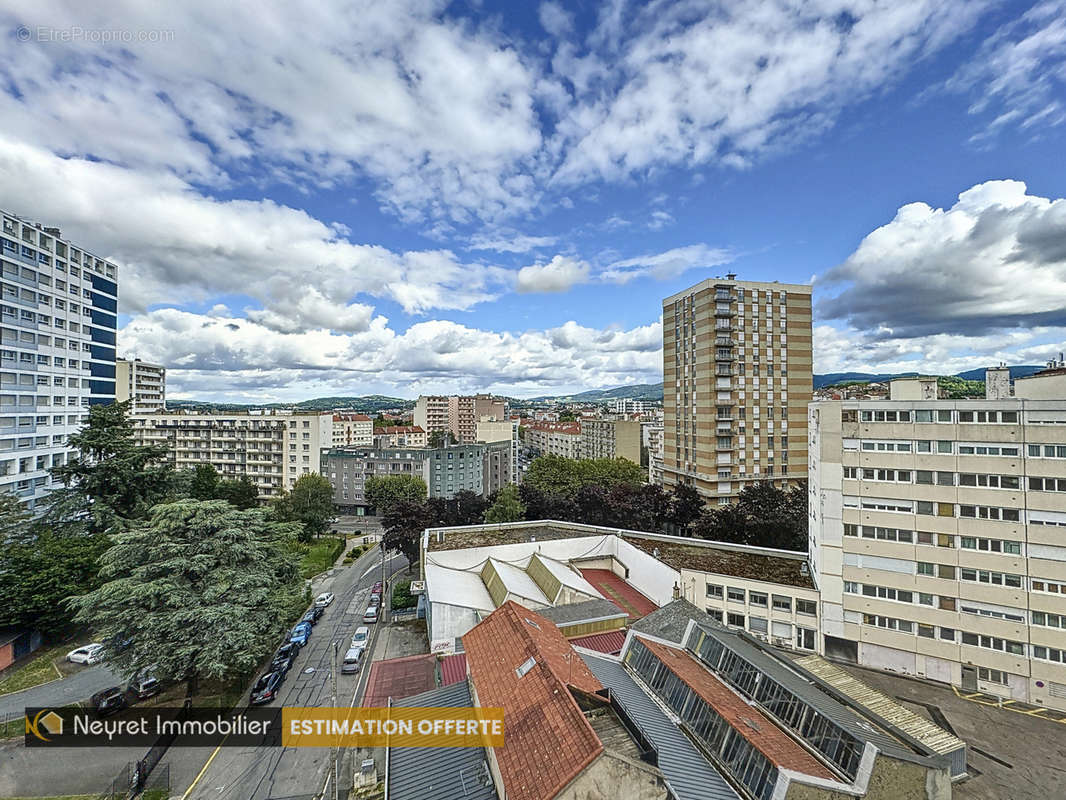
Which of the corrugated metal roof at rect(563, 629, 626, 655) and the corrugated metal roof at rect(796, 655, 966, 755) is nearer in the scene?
the corrugated metal roof at rect(796, 655, 966, 755)

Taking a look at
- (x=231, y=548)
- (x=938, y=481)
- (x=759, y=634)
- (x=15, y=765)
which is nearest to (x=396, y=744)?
(x=231, y=548)

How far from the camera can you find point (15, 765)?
1944 centimetres

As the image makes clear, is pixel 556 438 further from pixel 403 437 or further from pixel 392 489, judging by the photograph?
pixel 392 489

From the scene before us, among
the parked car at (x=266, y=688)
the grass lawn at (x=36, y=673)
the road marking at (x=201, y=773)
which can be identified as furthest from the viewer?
the grass lawn at (x=36, y=673)

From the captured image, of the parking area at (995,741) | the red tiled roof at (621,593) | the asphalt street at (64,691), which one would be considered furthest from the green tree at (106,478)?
the parking area at (995,741)

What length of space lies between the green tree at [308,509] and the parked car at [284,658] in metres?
Answer: 28.0

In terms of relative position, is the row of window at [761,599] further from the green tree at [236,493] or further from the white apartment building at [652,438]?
the white apartment building at [652,438]

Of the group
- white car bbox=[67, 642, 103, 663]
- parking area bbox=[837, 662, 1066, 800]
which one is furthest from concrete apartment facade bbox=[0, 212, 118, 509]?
parking area bbox=[837, 662, 1066, 800]

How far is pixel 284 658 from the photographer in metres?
28.6

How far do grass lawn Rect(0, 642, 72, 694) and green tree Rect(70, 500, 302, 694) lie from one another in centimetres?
733

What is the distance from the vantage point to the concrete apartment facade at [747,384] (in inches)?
2192

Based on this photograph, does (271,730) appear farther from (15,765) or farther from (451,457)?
(451,457)

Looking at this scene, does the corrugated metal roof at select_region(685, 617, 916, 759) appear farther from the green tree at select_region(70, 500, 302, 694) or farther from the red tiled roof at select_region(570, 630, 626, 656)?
the green tree at select_region(70, 500, 302, 694)

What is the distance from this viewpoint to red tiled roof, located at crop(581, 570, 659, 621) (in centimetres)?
3325
